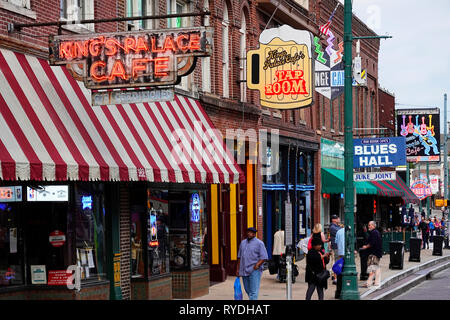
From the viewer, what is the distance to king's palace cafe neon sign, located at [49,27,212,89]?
44.1ft

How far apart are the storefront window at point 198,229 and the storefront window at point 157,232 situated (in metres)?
1.04

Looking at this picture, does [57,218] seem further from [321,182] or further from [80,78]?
[321,182]

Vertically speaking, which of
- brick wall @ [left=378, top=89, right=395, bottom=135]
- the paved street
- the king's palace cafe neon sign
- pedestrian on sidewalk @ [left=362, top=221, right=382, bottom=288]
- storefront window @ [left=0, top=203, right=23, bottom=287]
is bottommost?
the paved street

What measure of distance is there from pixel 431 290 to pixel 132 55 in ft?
39.3

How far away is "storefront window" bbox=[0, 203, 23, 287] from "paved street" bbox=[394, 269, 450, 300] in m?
10.0

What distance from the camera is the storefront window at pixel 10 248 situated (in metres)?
13.6

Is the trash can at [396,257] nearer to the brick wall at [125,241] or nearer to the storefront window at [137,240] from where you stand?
the storefront window at [137,240]

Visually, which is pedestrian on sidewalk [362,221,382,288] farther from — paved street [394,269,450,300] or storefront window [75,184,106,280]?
storefront window [75,184,106,280]

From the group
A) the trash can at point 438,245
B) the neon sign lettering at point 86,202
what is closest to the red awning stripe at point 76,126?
the neon sign lettering at point 86,202

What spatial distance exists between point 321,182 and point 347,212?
14060 mm

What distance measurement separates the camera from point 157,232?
17.9m

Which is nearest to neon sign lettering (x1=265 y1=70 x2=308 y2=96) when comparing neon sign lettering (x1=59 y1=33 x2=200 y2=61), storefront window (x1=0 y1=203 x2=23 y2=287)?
neon sign lettering (x1=59 y1=33 x2=200 y2=61)

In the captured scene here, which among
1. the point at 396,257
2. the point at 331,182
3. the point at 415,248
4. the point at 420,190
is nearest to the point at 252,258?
the point at 396,257
